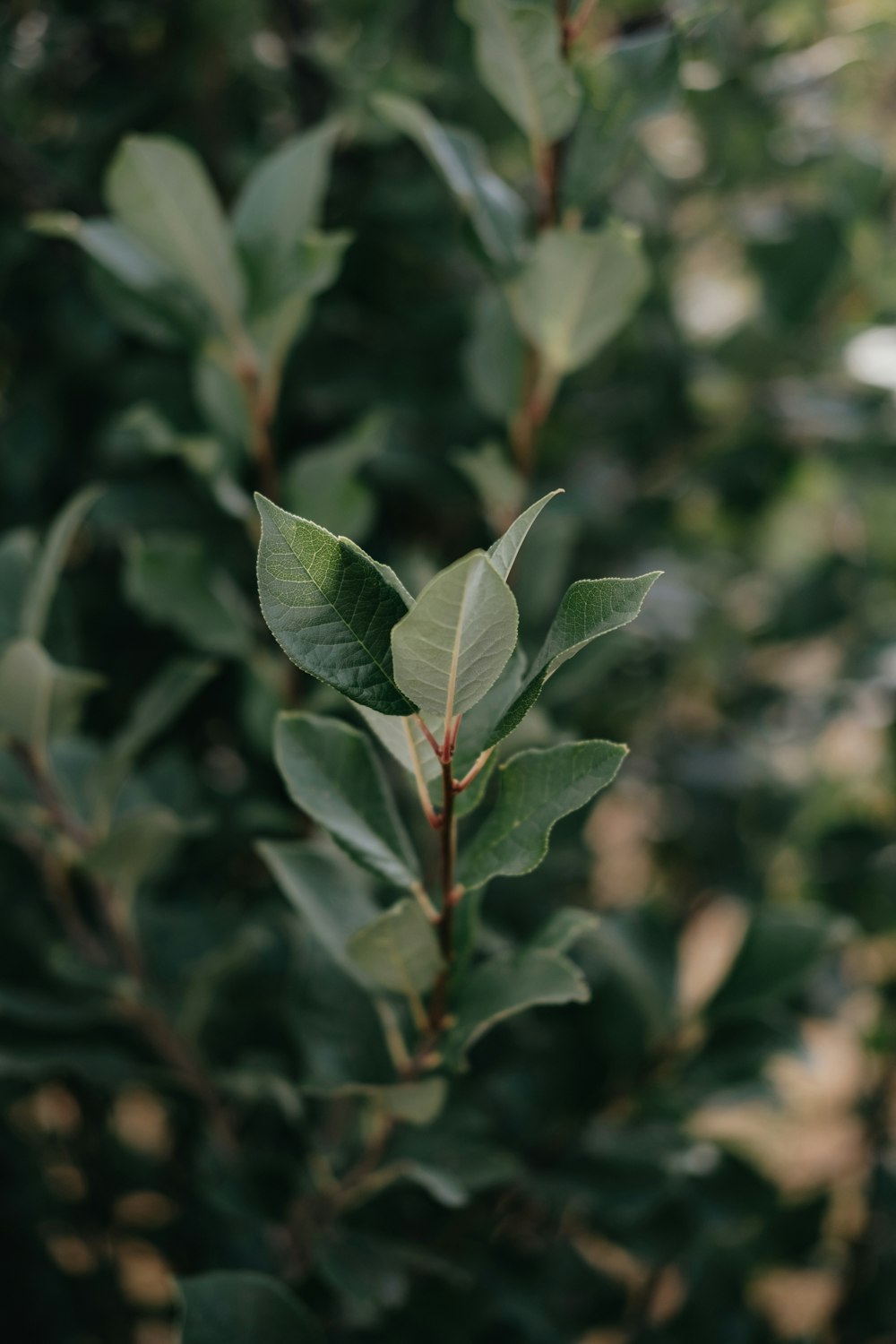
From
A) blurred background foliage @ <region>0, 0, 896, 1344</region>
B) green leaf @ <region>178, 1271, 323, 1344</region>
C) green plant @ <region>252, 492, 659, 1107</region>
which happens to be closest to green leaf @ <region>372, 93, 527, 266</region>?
blurred background foliage @ <region>0, 0, 896, 1344</region>

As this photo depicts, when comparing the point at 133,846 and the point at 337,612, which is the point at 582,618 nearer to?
the point at 337,612

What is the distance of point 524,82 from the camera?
1.75 ft

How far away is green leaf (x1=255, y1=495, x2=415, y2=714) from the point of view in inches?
13.4

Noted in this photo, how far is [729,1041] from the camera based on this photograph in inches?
29.1

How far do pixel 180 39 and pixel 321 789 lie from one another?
2.42 feet

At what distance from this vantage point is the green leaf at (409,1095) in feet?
1.59

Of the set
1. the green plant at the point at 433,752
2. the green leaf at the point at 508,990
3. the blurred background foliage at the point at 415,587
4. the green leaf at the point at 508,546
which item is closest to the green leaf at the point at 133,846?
the blurred background foliage at the point at 415,587

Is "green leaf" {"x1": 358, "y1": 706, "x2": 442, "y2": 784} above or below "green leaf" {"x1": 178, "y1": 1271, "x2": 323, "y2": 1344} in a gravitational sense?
above

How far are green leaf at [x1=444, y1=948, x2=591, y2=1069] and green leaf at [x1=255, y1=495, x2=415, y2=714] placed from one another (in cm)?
13

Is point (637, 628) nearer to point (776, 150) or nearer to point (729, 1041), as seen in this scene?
point (729, 1041)

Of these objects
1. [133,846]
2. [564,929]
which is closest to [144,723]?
[133,846]

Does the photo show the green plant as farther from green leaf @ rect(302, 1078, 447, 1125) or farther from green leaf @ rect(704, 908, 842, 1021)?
green leaf @ rect(704, 908, 842, 1021)

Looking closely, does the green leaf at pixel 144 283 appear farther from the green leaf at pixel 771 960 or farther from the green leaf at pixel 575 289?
the green leaf at pixel 771 960

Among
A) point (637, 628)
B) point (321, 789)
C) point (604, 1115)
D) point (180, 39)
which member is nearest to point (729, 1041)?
point (604, 1115)
